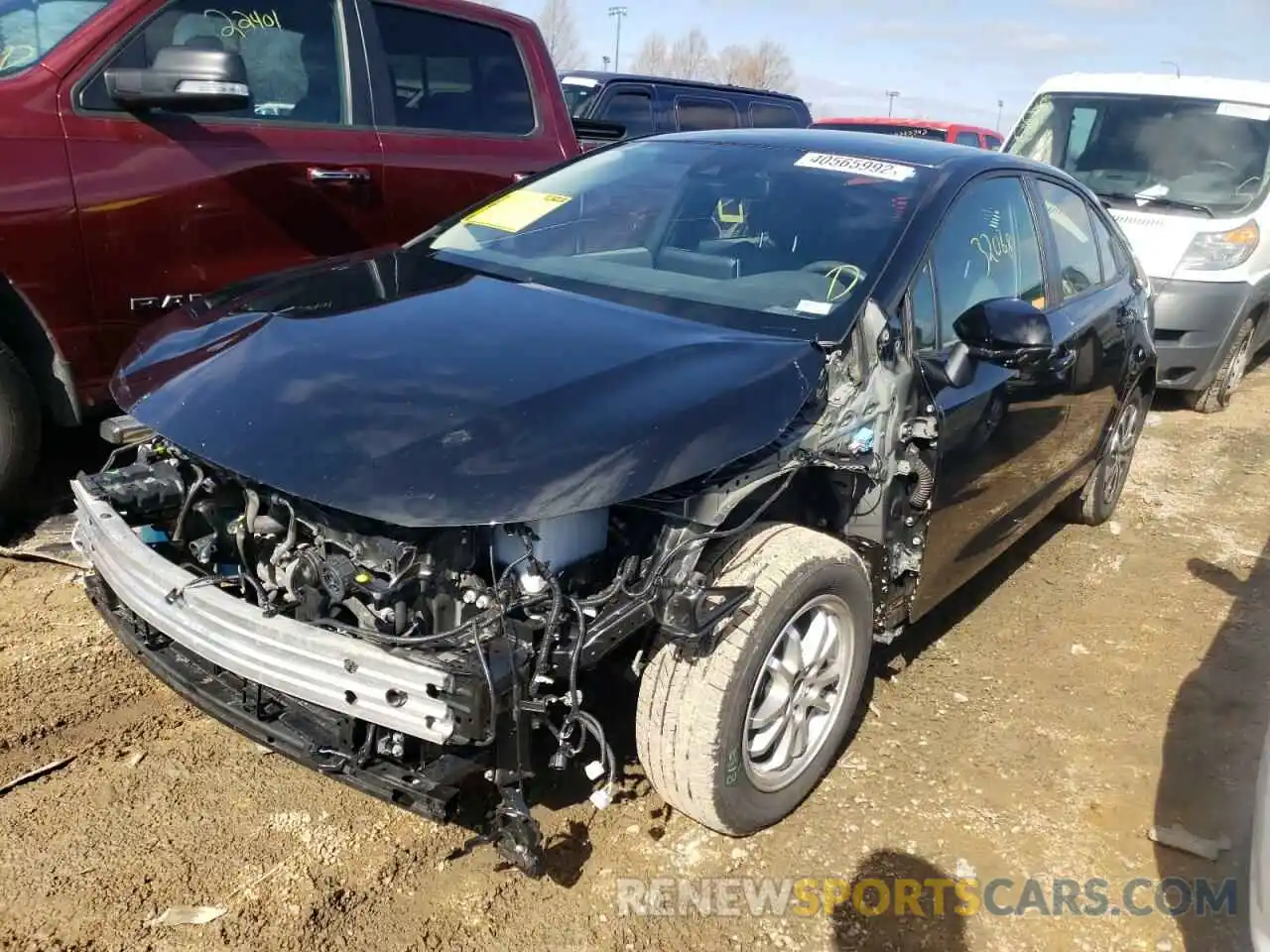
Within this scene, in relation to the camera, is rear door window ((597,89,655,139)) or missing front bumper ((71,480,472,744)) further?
rear door window ((597,89,655,139))

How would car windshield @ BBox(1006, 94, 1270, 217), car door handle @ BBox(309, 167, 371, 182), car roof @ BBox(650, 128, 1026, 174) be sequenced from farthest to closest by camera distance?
car windshield @ BBox(1006, 94, 1270, 217) → car door handle @ BBox(309, 167, 371, 182) → car roof @ BBox(650, 128, 1026, 174)

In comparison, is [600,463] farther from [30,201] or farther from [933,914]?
[30,201]

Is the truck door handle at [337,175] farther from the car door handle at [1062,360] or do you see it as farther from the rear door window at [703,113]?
the rear door window at [703,113]

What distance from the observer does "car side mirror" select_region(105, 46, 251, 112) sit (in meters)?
3.50

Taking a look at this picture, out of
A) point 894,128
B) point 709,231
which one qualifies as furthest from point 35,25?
point 894,128

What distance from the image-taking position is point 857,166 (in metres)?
3.29

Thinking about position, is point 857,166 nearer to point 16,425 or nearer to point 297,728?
point 297,728

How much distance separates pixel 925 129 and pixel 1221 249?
10.0 m

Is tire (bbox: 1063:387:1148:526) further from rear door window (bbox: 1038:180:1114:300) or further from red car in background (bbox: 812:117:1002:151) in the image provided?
red car in background (bbox: 812:117:1002:151)

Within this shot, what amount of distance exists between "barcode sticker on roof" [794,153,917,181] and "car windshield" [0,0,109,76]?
2652mm

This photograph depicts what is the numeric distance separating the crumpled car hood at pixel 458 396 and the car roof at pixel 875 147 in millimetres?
1092

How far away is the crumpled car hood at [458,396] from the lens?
79.6 inches

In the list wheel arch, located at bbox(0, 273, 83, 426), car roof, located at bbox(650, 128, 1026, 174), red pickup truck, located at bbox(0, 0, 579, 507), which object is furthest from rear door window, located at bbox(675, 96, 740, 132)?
wheel arch, located at bbox(0, 273, 83, 426)

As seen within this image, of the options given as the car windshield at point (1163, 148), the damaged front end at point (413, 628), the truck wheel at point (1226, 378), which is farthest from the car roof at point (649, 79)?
the damaged front end at point (413, 628)
